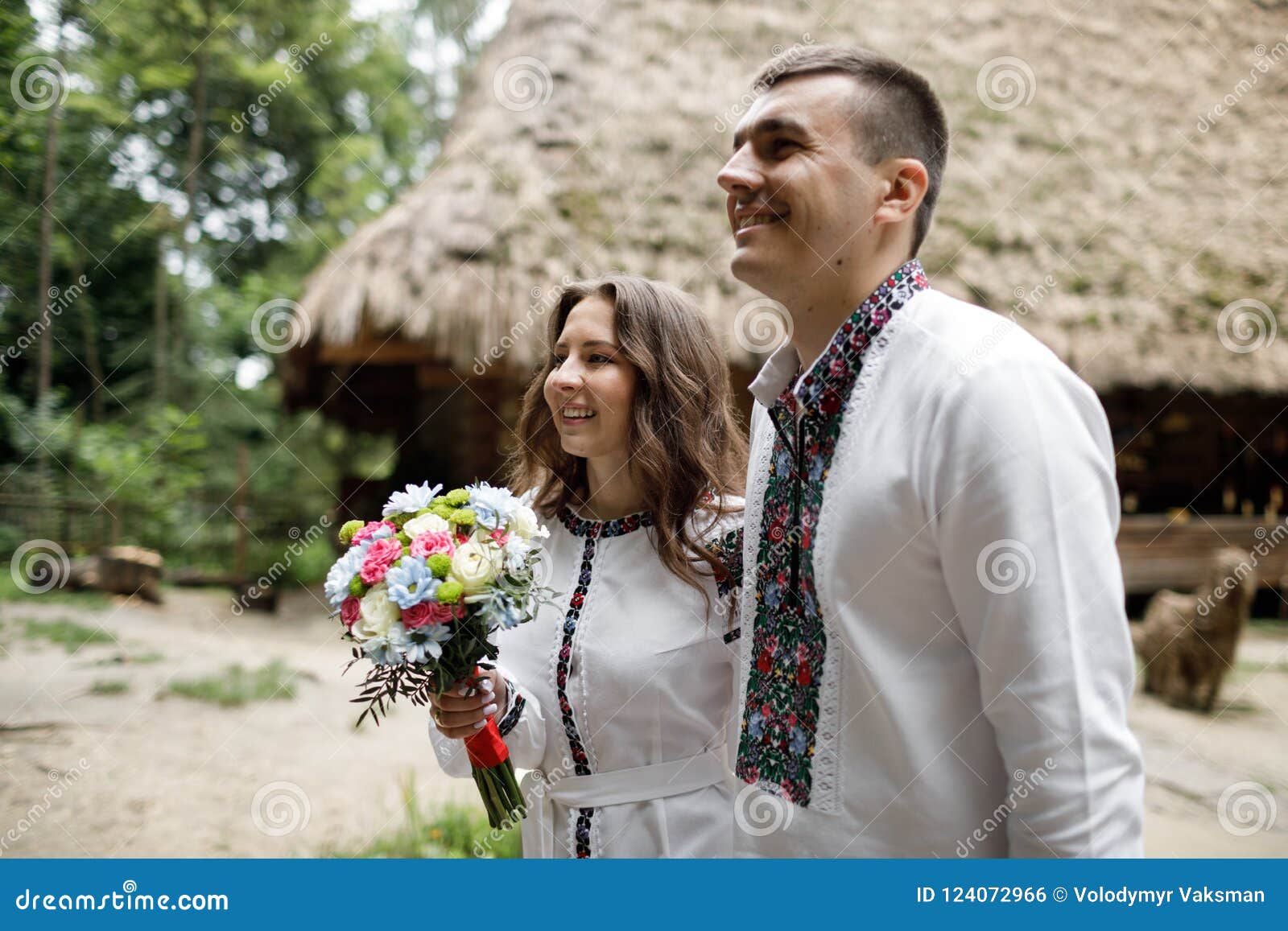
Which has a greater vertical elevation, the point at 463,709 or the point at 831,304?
the point at 831,304

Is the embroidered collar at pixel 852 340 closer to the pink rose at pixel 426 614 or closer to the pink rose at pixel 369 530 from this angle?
the pink rose at pixel 426 614

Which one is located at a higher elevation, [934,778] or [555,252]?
[555,252]

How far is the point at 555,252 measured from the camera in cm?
611

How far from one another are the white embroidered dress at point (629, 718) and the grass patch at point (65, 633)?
Result: 5478 millimetres

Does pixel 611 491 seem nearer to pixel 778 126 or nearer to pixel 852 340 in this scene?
pixel 852 340

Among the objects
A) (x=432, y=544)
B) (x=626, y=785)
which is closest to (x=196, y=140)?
(x=432, y=544)

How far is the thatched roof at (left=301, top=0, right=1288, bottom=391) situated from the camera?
6.16 meters

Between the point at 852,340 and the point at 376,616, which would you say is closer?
the point at 852,340

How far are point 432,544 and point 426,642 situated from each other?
19 centimetres

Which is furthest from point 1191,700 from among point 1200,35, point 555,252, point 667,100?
point 1200,35

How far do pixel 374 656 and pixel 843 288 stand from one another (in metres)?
1.07

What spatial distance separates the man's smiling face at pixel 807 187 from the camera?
1317 millimetres

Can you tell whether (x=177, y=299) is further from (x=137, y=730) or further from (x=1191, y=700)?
(x=1191, y=700)

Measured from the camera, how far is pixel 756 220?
4.50 feet
